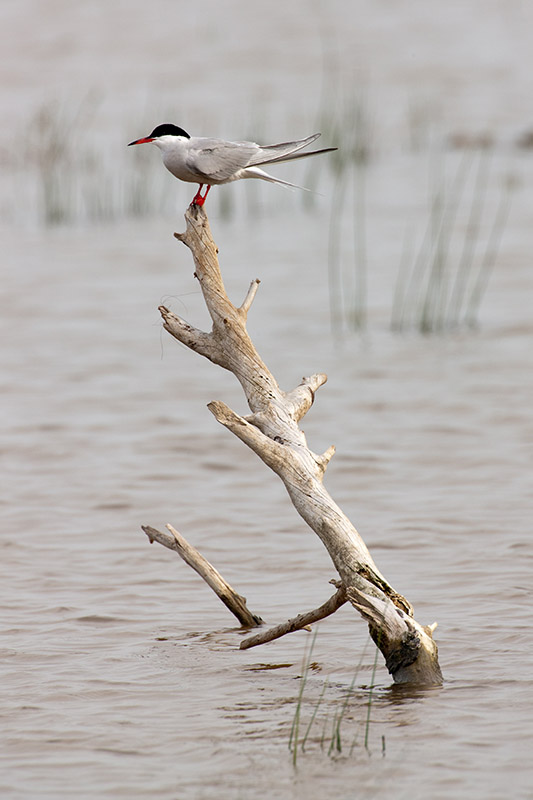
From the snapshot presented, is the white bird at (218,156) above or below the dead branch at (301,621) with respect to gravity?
above

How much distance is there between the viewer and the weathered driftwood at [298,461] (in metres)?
3.99

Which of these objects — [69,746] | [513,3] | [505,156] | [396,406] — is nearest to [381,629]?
[69,746]

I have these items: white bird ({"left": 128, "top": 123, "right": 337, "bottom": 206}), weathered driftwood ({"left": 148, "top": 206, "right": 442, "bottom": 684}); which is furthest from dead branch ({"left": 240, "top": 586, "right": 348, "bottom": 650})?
white bird ({"left": 128, "top": 123, "right": 337, "bottom": 206})

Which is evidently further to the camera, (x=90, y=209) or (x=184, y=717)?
(x=90, y=209)

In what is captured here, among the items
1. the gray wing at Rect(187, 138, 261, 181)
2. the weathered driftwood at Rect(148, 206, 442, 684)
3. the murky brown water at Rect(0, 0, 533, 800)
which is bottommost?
the murky brown water at Rect(0, 0, 533, 800)

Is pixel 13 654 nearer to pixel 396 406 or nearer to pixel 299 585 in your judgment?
pixel 299 585

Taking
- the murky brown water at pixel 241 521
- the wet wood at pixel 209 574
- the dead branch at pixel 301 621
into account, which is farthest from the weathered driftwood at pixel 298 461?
the wet wood at pixel 209 574

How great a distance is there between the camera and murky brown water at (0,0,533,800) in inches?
145

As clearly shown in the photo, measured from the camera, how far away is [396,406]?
334 inches

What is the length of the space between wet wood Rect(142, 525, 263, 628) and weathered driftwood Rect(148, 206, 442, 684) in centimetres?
68

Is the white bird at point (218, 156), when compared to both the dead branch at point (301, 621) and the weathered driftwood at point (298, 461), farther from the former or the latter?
the dead branch at point (301, 621)

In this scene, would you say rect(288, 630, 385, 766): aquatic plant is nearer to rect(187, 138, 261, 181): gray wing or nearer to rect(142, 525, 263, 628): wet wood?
rect(142, 525, 263, 628): wet wood

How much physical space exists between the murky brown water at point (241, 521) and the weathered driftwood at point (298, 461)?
0.19 m

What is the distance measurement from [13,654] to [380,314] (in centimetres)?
698
